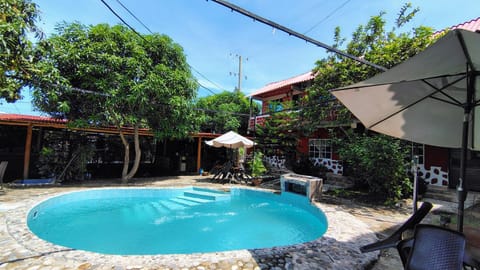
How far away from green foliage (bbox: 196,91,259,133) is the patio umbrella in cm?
1334

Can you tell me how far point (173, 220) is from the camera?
661 cm

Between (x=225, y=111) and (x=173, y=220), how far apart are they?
11352 millimetres

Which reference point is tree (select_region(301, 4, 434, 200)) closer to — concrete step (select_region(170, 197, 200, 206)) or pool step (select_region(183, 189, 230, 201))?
pool step (select_region(183, 189, 230, 201))

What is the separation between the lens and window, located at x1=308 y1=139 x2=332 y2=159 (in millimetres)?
12016

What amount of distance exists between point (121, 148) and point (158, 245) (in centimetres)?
1070

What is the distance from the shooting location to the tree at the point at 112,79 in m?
8.01

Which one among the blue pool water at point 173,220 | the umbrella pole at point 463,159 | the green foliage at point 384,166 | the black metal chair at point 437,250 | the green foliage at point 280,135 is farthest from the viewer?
the green foliage at point 280,135

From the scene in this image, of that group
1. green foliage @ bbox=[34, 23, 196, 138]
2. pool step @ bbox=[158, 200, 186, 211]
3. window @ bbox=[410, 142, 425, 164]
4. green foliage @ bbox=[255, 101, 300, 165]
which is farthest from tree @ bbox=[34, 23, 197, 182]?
window @ bbox=[410, 142, 425, 164]

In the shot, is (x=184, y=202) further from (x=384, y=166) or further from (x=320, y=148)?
(x=320, y=148)

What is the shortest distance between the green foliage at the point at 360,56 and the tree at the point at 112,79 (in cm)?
567

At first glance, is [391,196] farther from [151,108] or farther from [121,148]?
[121,148]

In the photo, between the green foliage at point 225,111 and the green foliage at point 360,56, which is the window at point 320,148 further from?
the green foliage at point 225,111

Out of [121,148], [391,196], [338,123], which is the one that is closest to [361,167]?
[391,196]

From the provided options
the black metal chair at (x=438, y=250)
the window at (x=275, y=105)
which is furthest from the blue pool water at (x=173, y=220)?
the window at (x=275, y=105)
